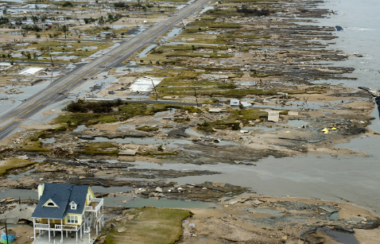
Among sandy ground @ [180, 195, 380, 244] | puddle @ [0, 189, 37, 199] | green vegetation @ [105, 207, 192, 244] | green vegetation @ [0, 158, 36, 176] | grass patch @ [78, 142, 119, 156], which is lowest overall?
sandy ground @ [180, 195, 380, 244]

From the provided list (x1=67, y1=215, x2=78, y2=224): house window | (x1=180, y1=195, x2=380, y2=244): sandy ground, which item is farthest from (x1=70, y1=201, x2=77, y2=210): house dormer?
(x1=180, y1=195, x2=380, y2=244): sandy ground

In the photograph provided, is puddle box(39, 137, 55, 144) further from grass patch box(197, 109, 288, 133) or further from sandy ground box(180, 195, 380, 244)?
sandy ground box(180, 195, 380, 244)

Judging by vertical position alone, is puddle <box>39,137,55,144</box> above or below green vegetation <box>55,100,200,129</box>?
below

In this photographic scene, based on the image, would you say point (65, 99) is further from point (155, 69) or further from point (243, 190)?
point (243, 190)

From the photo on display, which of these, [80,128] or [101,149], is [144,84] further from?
[101,149]

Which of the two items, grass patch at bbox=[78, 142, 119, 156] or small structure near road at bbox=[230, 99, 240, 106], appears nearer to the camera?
grass patch at bbox=[78, 142, 119, 156]

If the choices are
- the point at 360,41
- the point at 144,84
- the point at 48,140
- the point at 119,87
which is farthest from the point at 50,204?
the point at 360,41

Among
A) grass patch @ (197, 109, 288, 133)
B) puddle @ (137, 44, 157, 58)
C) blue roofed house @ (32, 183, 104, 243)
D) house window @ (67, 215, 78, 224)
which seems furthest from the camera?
puddle @ (137, 44, 157, 58)

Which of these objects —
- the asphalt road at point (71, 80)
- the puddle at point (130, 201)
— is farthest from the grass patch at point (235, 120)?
the asphalt road at point (71, 80)
